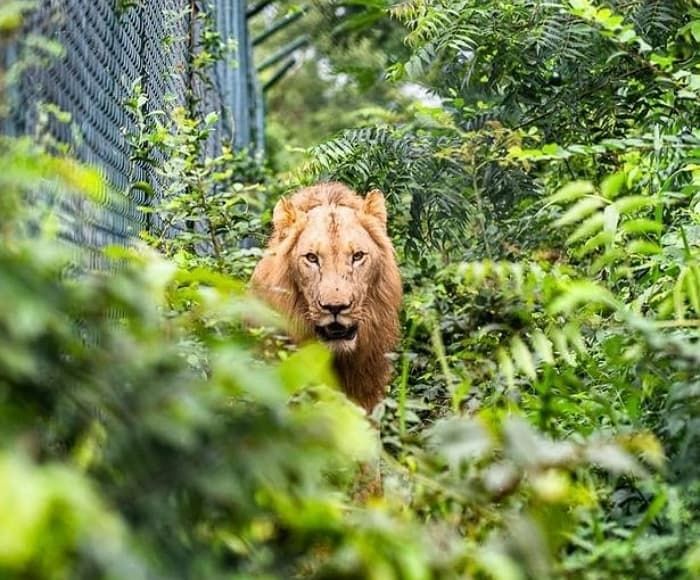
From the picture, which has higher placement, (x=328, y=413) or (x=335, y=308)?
(x=328, y=413)

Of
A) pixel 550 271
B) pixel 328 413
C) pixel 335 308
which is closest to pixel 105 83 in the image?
pixel 335 308

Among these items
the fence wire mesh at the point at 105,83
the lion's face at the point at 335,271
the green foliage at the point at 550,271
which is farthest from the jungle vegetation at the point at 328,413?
the lion's face at the point at 335,271

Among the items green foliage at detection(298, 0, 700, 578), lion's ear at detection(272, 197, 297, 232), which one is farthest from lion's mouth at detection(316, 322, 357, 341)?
lion's ear at detection(272, 197, 297, 232)

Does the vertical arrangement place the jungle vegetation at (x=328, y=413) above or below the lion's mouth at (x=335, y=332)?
above

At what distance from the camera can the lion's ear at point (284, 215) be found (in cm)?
591

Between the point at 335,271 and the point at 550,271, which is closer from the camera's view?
the point at 550,271

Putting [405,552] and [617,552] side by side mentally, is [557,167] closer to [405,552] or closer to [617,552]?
[617,552]

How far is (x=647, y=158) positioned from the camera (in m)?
6.14

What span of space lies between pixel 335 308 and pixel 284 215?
2.27 ft

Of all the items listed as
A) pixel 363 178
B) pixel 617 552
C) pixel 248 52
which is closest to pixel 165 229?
pixel 363 178

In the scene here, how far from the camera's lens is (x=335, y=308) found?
5.43 m

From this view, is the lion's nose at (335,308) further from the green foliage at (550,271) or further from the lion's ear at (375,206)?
the lion's ear at (375,206)

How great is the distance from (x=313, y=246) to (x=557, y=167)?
1937mm

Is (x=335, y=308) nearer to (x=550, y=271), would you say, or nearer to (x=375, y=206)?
(x=375, y=206)
